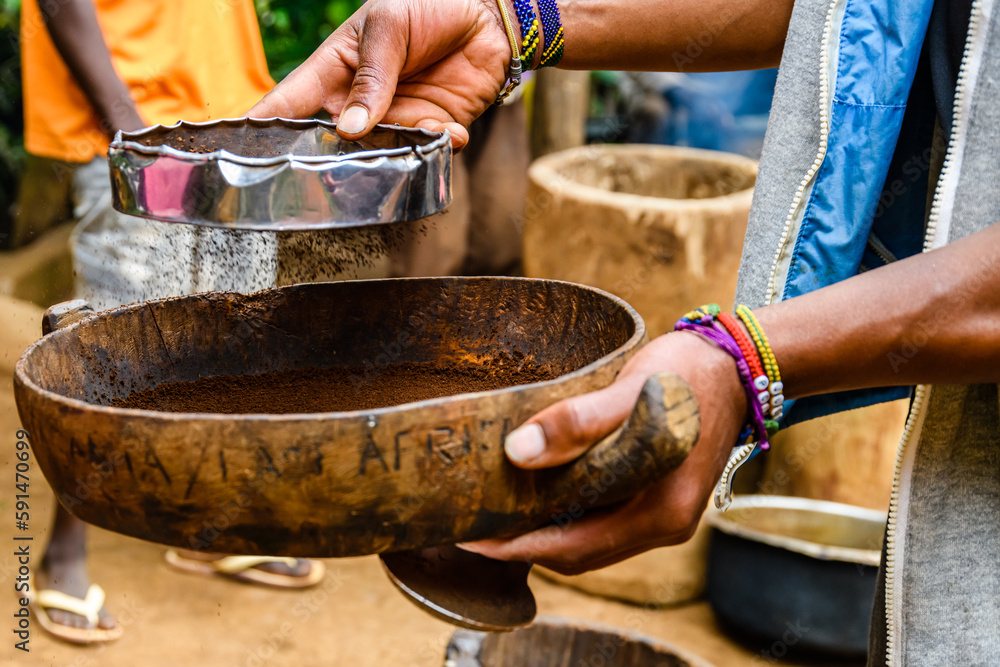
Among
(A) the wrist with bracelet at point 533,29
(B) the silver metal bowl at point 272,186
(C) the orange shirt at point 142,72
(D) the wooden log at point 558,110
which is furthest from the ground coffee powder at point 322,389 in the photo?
(D) the wooden log at point 558,110

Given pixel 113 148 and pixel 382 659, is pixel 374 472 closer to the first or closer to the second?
pixel 113 148

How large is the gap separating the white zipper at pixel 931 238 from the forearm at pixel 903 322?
11 cm

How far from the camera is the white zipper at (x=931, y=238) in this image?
38.5 inches

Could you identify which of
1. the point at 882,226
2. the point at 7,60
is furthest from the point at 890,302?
the point at 7,60

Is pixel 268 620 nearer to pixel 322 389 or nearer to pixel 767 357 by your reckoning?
pixel 322 389

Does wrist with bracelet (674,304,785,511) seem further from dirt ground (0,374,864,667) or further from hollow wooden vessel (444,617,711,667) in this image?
dirt ground (0,374,864,667)

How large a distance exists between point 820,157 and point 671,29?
0.33 m

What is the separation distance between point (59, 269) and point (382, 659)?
8.67 feet

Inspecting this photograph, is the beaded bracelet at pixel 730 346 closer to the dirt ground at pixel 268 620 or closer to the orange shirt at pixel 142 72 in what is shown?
the orange shirt at pixel 142 72

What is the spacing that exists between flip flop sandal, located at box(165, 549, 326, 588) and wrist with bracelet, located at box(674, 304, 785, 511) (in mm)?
2069

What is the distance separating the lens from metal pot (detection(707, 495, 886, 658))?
235cm

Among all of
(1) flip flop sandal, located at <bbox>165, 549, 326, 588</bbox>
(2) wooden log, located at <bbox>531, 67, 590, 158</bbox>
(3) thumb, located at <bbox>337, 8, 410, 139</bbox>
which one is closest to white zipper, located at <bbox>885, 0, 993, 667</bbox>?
(3) thumb, located at <bbox>337, 8, 410, 139</bbox>

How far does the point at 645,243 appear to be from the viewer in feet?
8.45

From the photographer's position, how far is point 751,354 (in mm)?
896
